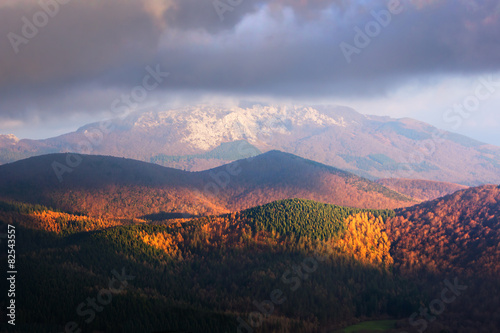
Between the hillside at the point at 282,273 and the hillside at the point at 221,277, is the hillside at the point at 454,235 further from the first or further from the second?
the hillside at the point at 221,277

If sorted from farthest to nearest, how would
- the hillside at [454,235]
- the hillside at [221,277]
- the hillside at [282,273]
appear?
the hillside at [454,235], the hillside at [282,273], the hillside at [221,277]

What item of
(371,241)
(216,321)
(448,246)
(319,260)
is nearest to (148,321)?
(216,321)

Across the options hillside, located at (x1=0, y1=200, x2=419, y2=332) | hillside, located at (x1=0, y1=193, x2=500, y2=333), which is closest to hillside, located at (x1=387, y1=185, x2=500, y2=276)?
hillside, located at (x1=0, y1=193, x2=500, y2=333)

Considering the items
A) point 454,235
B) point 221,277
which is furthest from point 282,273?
point 454,235

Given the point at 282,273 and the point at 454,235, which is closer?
the point at 282,273

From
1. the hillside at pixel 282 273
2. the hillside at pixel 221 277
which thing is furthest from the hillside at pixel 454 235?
the hillside at pixel 221 277

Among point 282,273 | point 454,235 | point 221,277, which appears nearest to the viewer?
point 282,273

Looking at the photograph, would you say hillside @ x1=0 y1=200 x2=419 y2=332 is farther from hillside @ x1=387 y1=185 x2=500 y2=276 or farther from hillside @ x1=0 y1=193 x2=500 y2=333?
hillside @ x1=387 y1=185 x2=500 y2=276

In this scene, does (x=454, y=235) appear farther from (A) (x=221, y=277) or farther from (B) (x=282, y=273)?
(A) (x=221, y=277)

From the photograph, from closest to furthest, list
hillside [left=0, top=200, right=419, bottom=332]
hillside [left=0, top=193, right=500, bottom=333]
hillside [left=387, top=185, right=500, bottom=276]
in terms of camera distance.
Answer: hillside [left=0, top=200, right=419, bottom=332] → hillside [left=0, top=193, right=500, bottom=333] → hillside [left=387, top=185, right=500, bottom=276]

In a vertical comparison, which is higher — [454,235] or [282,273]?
[454,235]

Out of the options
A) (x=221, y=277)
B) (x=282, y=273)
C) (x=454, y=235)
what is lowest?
(x=221, y=277)
